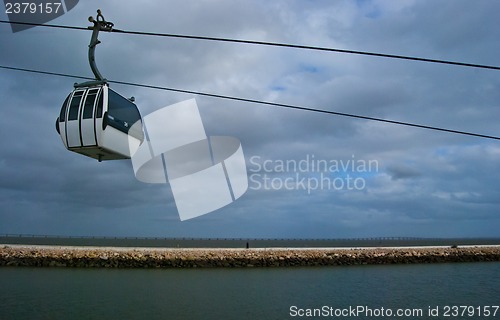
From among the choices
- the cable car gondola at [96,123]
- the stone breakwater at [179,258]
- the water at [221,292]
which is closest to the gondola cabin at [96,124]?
the cable car gondola at [96,123]

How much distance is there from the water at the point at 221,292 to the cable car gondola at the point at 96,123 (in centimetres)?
1274

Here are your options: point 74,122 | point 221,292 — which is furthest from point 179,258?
point 74,122

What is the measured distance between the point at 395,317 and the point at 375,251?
3621 cm

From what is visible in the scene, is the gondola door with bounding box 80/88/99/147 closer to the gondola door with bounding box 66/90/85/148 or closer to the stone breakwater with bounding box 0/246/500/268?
the gondola door with bounding box 66/90/85/148

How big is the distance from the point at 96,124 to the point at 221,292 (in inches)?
824

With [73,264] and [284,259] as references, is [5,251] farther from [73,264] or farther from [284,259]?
[284,259]

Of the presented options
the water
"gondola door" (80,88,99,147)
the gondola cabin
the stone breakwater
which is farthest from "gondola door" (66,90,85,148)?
the stone breakwater

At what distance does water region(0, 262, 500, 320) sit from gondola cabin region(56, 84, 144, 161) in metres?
12.7

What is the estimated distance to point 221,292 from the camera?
1122 inches

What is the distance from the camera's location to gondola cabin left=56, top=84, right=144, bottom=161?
9.98 m

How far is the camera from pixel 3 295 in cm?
2636

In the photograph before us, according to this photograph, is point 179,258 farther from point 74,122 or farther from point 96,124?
point 96,124

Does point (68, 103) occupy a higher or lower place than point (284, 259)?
higher

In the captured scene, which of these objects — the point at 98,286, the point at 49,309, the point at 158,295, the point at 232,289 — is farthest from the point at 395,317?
the point at 98,286
